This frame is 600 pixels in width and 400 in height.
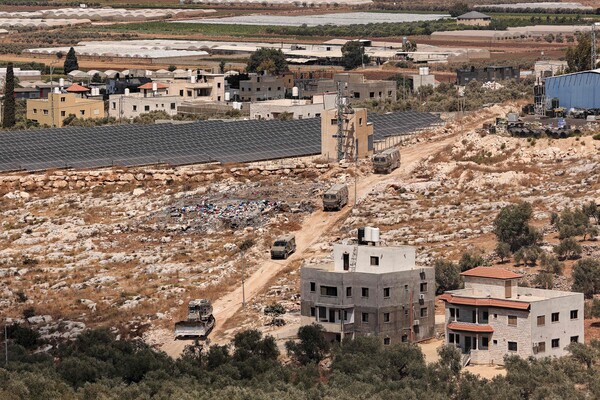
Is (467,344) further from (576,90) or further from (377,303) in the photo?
(576,90)

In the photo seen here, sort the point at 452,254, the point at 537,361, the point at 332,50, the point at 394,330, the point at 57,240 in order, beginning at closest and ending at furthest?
the point at 537,361
the point at 394,330
the point at 452,254
the point at 57,240
the point at 332,50

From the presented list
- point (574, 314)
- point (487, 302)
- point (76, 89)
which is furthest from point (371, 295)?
point (76, 89)

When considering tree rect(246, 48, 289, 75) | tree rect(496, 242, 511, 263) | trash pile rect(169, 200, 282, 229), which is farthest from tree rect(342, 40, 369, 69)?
tree rect(496, 242, 511, 263)

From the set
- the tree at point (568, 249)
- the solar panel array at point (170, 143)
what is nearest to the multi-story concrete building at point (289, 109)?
the solar panel array at point (170, 143)

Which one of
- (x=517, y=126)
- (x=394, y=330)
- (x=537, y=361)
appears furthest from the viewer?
(x=517, y=126)

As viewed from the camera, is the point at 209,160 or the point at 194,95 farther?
the point at 194,95

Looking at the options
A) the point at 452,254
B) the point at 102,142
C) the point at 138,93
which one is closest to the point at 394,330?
the point at 452,254

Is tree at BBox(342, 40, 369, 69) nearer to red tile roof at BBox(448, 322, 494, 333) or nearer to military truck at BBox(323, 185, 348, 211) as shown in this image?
military truck at BBox(323, 185, 348, 211)

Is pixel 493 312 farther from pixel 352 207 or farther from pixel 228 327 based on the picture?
pixel 352 207
